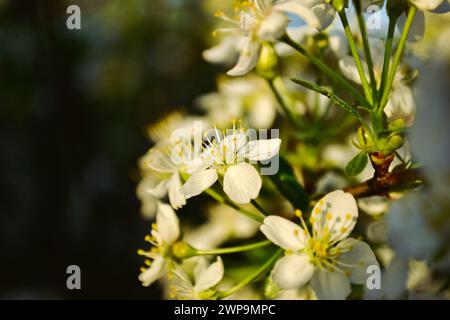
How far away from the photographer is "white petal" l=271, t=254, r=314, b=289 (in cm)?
70

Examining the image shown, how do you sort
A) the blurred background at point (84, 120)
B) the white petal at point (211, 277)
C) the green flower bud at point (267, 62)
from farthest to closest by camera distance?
the blurred background at point (84, 120), the green flower bud at point (267, 62), the white petal at point (211, 277)

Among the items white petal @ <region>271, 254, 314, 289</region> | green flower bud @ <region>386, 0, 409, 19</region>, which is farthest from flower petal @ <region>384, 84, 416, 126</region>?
white petal @ <region>271, 254, 314, 289</region>

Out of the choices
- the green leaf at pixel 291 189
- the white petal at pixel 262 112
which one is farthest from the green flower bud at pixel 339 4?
the white petal at pixel 262 112

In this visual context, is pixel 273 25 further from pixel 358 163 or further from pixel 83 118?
pixel 83 118

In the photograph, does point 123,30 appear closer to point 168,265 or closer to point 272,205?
point 272,205

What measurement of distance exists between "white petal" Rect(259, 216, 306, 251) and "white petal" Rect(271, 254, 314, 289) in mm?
15

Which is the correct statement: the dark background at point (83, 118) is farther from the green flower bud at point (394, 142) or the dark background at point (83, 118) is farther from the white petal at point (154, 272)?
the green flower bud at point (394, 142)

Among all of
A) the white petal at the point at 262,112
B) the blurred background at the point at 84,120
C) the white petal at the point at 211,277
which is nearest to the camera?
the white petal at the point at 211,277

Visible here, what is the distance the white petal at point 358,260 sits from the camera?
741 mm

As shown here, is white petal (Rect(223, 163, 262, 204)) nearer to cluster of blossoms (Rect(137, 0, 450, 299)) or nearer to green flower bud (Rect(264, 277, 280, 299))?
cluster of blossoms (Rect(137, 0, 450, 299))

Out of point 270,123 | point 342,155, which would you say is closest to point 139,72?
point 270,123

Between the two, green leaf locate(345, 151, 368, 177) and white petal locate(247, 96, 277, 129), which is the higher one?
white petal locate(247, 96, 277, 129)

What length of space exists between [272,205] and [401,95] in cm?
31

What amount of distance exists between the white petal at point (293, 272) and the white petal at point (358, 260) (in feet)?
0.17
